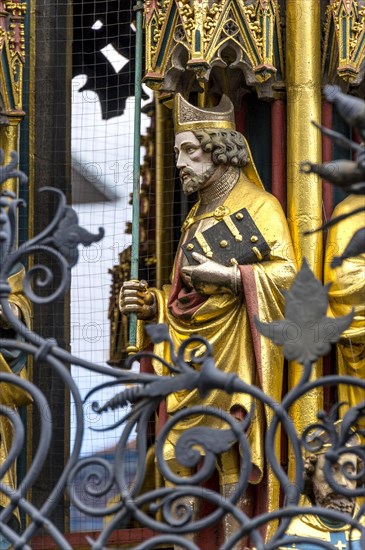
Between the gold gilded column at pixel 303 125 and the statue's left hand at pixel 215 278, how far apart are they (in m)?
0.33

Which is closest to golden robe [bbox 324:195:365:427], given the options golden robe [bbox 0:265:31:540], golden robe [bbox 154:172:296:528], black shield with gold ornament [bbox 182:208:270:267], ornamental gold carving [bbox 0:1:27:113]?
golden robe [bbox 154:172:296:528]

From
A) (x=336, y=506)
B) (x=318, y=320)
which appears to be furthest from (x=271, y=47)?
(x=318, y=320)

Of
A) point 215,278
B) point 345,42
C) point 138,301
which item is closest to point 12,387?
point 138,301

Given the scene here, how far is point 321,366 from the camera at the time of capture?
10734mm

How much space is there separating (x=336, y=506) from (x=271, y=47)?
2.14 m

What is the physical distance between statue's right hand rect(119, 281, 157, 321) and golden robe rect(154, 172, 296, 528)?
0.46ft

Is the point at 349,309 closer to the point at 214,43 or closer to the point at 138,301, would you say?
the point at 138,301

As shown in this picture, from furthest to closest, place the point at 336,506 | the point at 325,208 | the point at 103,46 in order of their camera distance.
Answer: the point at 103,46
the point at 325,208
the point at 336,506

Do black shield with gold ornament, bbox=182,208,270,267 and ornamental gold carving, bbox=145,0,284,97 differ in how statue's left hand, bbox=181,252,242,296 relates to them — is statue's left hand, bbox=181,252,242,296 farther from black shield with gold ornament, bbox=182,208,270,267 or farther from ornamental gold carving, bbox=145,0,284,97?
ornamental gold carving, bbox=145,0,284,97

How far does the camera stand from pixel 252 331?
1065 cm

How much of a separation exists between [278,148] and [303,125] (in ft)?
0.64

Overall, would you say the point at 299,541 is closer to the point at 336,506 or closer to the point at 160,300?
the point at 336,506

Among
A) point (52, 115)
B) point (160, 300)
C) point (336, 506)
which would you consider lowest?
point (336, 506)

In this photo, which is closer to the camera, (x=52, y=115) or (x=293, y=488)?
(x=293, y=488)
